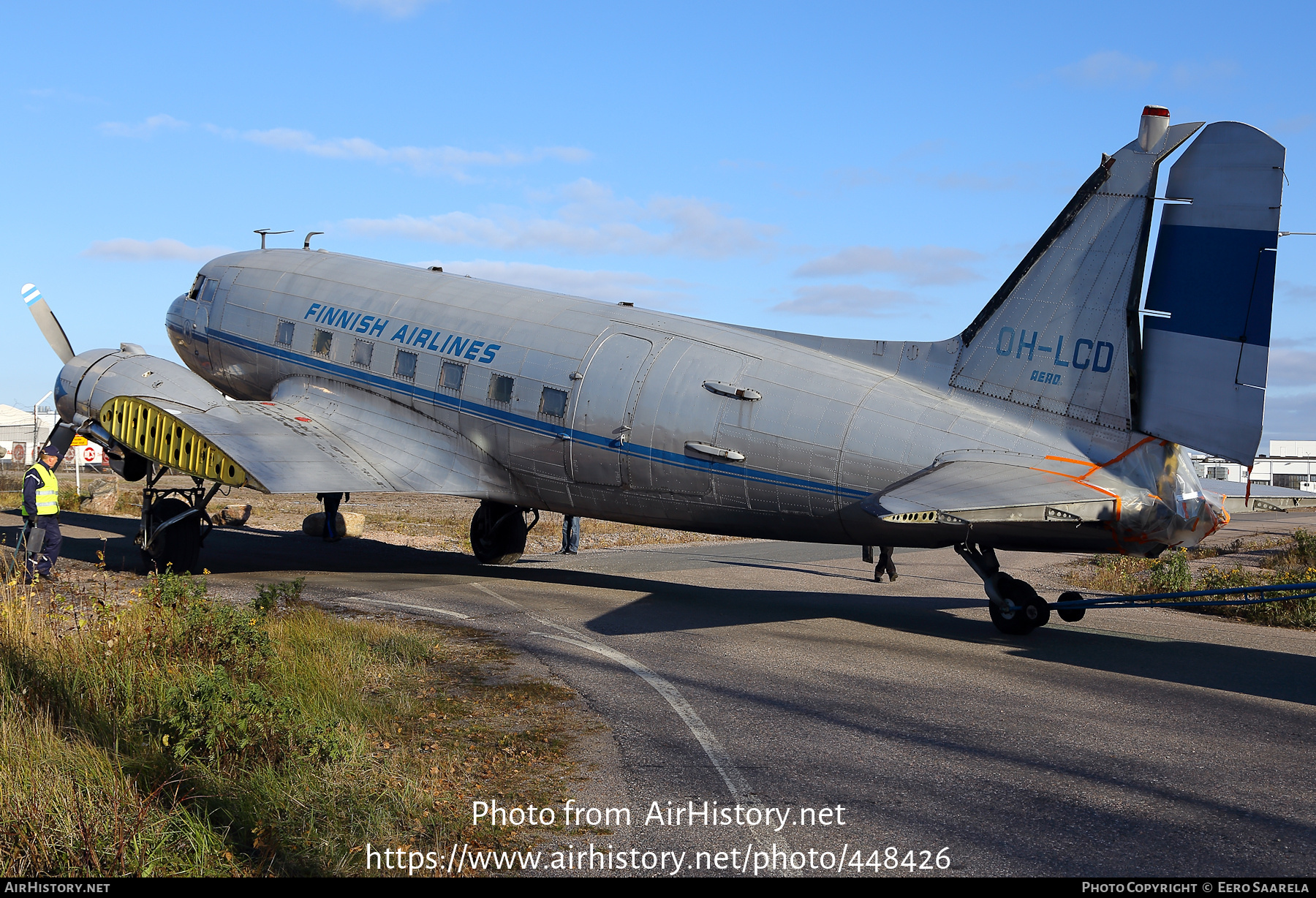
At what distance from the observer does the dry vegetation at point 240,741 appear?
237 inches

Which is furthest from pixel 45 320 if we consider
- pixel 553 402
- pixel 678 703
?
pixel 678 703

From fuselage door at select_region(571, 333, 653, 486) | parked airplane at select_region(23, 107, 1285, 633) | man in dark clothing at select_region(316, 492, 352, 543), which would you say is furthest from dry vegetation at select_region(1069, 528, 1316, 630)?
man in dark clothing at select_region(316, 492, 352, 543)

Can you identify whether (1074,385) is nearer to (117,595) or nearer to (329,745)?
(329,745)

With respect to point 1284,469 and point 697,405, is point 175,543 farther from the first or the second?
point 1284,469

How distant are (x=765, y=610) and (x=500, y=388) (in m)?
6.43

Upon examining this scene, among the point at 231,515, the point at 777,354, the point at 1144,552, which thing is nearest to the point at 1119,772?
the point at 1144,552

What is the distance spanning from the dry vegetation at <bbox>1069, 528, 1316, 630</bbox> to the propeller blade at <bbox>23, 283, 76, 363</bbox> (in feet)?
82.1

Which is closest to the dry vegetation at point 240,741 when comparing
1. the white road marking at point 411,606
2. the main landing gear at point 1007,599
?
the white road marking at point 411,606

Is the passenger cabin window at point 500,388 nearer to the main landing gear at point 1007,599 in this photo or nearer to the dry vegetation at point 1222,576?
the main landing gear at point 1007,599

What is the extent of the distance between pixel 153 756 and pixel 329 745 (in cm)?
146

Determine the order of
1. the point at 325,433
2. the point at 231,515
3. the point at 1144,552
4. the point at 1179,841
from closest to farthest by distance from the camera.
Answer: the point at 1179,841 → the point at 1144,552 → the point at 325,433 → the point at 231,515

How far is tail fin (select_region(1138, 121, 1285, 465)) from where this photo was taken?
11648 millimetres

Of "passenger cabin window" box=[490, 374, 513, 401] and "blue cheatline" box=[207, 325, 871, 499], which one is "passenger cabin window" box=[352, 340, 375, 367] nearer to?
"blue cheatline" box=[207, 325, 871, 499]

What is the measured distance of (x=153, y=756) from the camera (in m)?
7.55
